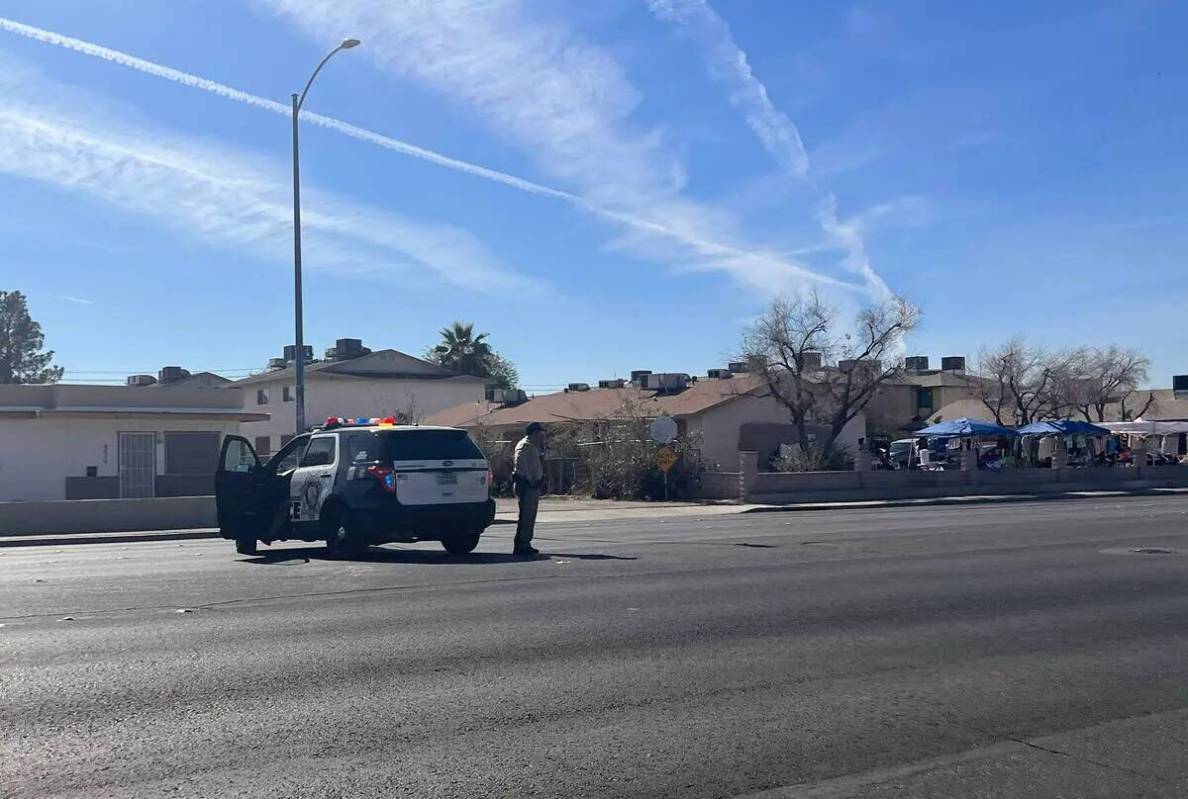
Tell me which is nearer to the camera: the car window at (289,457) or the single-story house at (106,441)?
the car window at (289,457)

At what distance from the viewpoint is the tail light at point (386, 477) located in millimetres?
16703

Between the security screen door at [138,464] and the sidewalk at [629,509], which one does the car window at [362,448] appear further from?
the security screen door at [138,464]

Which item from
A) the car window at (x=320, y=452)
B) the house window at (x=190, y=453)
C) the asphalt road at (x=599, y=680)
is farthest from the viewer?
the house window at (x=190, y=453)

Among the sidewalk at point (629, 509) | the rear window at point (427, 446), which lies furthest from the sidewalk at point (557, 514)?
the rear window at point (427, 446)

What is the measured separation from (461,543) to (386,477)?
1645 mm

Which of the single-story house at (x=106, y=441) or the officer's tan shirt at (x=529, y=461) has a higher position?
the single-story house at (x=106, y=441)

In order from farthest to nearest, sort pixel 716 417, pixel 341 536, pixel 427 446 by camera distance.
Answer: pixel 716 417 < pixel 427 446 < pixel 341 536

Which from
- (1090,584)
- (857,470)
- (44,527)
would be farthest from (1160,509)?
(44,527)

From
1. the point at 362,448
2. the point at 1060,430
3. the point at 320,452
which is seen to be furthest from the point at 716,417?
the point at 362,448

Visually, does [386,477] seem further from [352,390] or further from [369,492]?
[352,390]

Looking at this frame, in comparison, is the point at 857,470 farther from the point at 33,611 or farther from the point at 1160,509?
the point at 33,611

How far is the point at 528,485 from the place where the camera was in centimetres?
1769

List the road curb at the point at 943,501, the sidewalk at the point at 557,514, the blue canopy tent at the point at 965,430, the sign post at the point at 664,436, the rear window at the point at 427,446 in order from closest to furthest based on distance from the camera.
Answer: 1. the rear window at the point at 427,446
2. the sidewalk at the point at 557,514
3. the road curb at the point at 943,501
4. the sign post at the point at 664,436
5. the blue canopy tent at the point at 965,430

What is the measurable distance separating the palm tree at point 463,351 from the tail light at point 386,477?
2441 inches
